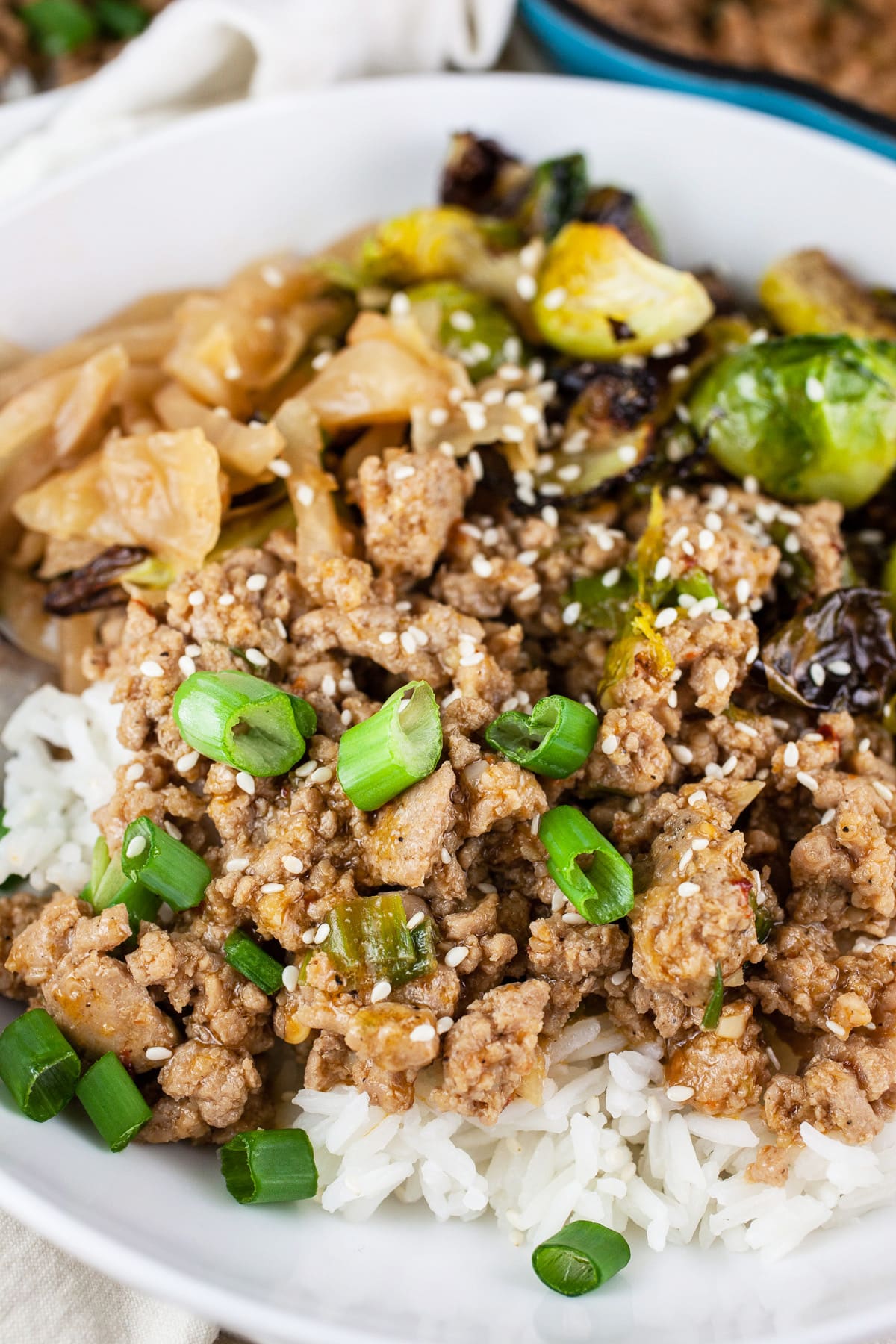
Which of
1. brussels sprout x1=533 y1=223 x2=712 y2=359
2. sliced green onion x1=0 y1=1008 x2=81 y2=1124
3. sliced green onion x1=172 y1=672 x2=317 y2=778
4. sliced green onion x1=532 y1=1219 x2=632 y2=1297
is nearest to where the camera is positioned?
sliced green onion x1=532 y1=1219 x2=632 y2=1297

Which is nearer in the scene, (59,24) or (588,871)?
(588,871)

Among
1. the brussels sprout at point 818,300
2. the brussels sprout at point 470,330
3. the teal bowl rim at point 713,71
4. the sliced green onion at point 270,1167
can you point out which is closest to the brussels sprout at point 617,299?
the brussels sprout at point 470,330

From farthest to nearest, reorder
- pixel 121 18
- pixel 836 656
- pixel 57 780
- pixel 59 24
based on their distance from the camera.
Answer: pixel 121 18, pixel 59 24, pixel 57 780, pixel 836 656

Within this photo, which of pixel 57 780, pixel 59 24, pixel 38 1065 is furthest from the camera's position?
pixel 59 24

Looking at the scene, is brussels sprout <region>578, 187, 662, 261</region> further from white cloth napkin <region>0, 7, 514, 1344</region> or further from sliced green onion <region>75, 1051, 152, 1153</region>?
sliced green onion <region>75, 1051, 152, 1153</region>

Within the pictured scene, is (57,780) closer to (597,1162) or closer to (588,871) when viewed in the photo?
(588,871)

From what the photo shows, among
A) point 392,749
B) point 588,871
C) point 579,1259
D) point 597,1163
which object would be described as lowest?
point 597,1163

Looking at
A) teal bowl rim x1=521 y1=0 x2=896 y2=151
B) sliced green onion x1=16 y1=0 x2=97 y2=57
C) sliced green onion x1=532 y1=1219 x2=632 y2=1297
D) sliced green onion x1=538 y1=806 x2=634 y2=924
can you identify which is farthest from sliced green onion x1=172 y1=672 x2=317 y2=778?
sliced green onion x1=16 y1=0 x2=97 y2=57

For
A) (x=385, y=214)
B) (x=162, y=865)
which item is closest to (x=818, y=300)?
(x=385, y=214)
